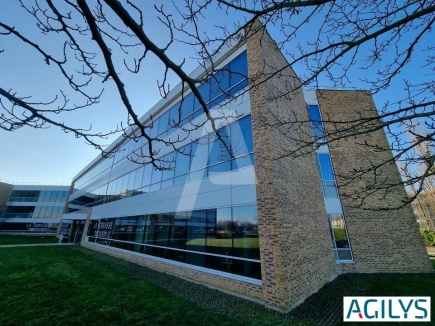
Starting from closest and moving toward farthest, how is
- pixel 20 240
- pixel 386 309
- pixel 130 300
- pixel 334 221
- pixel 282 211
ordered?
→ 1. pixel 386 309
2. pixel 130 300
3. pixel 282 211
4. pixel 334 221
5. pixel 20 240

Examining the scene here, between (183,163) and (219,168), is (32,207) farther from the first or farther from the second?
(219,168)

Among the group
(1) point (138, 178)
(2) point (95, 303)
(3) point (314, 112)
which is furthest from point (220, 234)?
(3) point (314, 112)

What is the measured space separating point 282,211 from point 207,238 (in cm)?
344

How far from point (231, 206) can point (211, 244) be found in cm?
183

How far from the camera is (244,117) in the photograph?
846 centimetres

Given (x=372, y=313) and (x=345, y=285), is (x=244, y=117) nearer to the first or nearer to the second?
(x=372, y=313)

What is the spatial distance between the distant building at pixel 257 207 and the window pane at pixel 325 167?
0.22 ft

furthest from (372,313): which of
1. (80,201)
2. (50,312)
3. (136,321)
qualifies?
(80,201)

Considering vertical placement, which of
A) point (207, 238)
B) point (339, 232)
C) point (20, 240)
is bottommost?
point (20, 240)

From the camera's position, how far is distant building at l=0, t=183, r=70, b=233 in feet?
145

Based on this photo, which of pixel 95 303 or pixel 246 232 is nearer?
pixel 95 303

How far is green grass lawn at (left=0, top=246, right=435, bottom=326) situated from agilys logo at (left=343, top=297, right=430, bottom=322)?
0.31 metres

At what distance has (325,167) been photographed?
12328 millimetres

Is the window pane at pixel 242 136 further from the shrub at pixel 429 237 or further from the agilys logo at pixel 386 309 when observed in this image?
the shrub at pixel 429 237
